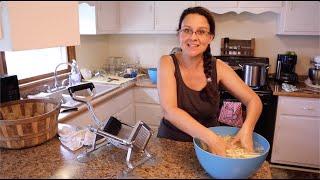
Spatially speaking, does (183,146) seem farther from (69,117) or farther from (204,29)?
(69,117)

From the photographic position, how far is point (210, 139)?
37.3 inches

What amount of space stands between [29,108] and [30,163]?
40cm

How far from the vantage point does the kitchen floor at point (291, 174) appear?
247 centimetres

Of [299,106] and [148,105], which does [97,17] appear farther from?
[299,106]

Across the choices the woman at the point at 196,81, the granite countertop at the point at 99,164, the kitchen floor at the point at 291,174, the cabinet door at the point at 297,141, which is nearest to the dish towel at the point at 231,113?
the cabinet door at the point at 297,141

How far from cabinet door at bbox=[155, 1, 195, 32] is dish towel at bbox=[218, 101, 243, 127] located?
964mm

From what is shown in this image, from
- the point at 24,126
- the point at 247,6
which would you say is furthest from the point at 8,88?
the point at 247,6

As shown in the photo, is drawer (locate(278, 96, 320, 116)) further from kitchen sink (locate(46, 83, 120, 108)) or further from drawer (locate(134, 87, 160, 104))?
kitchen sink (locate(46, 83, 120, 108))

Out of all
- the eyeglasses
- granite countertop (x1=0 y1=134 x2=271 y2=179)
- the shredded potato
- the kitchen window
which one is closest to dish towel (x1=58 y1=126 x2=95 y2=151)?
granite countertop (x1=0 y1=134 x2=271 y2=179)

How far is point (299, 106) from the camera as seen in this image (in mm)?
2383

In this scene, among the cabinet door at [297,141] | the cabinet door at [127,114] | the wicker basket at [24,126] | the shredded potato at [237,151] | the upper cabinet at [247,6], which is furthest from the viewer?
the cabinet door at [127,114]

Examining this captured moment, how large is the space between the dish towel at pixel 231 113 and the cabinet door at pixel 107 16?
143 centimetres

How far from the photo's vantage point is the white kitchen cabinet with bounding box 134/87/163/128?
2.80m

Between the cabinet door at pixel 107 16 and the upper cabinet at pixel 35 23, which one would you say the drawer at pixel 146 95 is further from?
the upper cabinet at pixel 35 23
